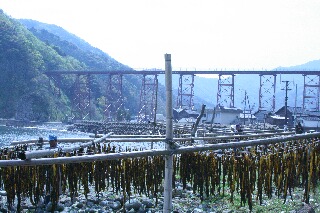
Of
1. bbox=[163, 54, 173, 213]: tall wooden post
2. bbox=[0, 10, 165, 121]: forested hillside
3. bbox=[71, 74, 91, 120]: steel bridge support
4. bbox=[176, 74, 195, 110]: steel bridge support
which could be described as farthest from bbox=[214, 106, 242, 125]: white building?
bbox=[163, 54, 173, 213]: tall wooden post

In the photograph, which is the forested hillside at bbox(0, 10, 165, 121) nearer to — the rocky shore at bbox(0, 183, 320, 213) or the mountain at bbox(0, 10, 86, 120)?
the mountain at bbox(0, 10, 86, 120)

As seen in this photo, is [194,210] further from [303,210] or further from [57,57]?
[57,57]

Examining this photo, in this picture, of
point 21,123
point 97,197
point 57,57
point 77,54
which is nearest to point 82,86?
point 57,57

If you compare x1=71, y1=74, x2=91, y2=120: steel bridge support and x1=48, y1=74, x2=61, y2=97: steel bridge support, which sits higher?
x1=48, y1=74, x2=61, y2=97: steel bridge support

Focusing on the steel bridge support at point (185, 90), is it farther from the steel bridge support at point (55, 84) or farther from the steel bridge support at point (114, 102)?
the steel bridge support at point (55, 84)

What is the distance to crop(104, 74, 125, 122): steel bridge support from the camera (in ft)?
218

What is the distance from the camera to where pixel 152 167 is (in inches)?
323

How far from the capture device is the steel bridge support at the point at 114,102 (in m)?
66.4

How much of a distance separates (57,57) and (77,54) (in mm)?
33664

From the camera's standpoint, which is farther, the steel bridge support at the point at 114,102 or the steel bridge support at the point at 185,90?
the steel bridge support at the point at 114,102

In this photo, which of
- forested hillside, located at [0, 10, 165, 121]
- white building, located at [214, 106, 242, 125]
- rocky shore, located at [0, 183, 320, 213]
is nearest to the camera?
rocky shore, located at [0, 183, 320, 213]

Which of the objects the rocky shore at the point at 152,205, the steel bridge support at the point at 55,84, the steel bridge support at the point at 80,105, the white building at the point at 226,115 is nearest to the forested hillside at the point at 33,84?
the steel bridge support at the point at 55,84

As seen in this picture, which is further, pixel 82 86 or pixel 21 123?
pixel 82 86

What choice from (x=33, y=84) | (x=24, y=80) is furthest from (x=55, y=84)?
(x=24, y=80)
